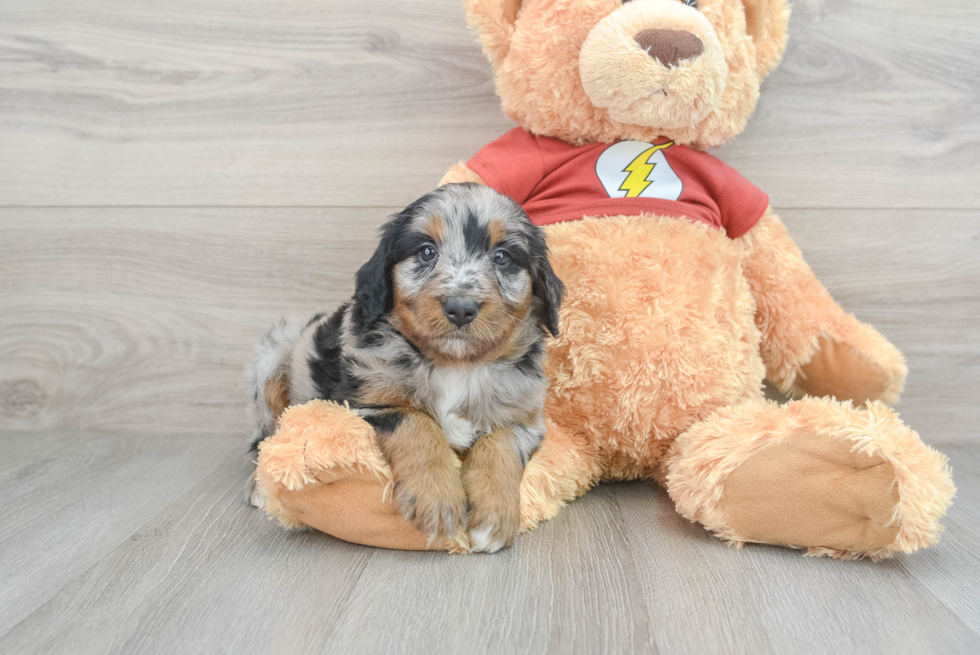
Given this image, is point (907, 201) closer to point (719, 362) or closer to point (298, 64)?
point (719, 362)

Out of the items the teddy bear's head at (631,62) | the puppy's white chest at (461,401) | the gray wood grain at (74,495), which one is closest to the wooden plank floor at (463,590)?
the gray wood grain at (74,495)

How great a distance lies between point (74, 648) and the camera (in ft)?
3.83

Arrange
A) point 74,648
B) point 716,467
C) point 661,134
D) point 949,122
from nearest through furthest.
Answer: point 74,648
point 716,467
point 661,134
point 949,122

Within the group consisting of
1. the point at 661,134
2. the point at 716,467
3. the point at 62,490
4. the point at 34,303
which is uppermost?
the point at 661,134

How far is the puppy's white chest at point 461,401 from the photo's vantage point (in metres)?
1.62

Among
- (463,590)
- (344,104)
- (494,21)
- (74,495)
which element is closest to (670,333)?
(463,590)

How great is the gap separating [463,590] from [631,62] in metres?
1.28

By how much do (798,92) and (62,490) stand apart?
2606 millimetres

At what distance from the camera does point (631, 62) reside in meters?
1.65

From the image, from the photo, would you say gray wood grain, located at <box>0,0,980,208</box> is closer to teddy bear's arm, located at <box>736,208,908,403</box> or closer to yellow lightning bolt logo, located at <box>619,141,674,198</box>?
teddy bear's arm, located at <box>736,208,908,403</box>

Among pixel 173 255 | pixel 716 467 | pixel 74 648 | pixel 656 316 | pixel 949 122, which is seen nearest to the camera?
pixel 74 648

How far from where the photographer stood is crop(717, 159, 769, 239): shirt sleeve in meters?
1.93

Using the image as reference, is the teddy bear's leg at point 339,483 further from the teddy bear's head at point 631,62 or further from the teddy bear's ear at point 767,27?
the teddy bear's ear at point 767,27

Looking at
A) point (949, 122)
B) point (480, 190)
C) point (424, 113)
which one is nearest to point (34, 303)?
point (424, 113)
